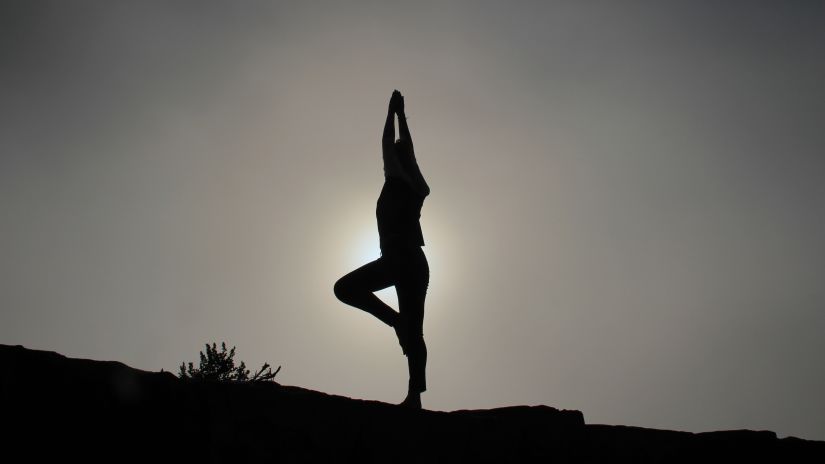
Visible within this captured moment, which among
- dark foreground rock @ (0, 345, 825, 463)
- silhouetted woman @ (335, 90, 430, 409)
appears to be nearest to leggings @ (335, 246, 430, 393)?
silhouetted woman @ (335, 90, 430, 409)

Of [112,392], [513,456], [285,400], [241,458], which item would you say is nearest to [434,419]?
[513,456]

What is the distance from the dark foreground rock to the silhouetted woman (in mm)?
606

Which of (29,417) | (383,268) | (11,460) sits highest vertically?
(383,268)

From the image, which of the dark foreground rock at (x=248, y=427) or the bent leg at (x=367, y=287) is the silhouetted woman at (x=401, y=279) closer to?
the bent leg at (x=367, y=287)

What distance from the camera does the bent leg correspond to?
3.90 meters

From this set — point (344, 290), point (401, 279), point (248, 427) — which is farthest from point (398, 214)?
point (248, 427)

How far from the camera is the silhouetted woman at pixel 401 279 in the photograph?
3863mm

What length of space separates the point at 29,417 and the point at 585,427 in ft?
8.65

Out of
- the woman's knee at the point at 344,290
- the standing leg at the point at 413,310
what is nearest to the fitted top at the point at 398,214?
the standing leg at the point at 413,310

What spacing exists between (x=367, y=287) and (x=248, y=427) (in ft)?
4.84

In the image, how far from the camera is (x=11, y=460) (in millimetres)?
2078

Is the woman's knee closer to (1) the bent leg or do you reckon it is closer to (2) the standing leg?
(1) the bent leg

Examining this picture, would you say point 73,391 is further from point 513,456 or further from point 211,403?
point 513,456

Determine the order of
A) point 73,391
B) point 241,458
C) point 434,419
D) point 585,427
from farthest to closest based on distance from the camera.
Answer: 1. point 585,427
2. point 434,419
3. point 241,458
4. point 73,391
